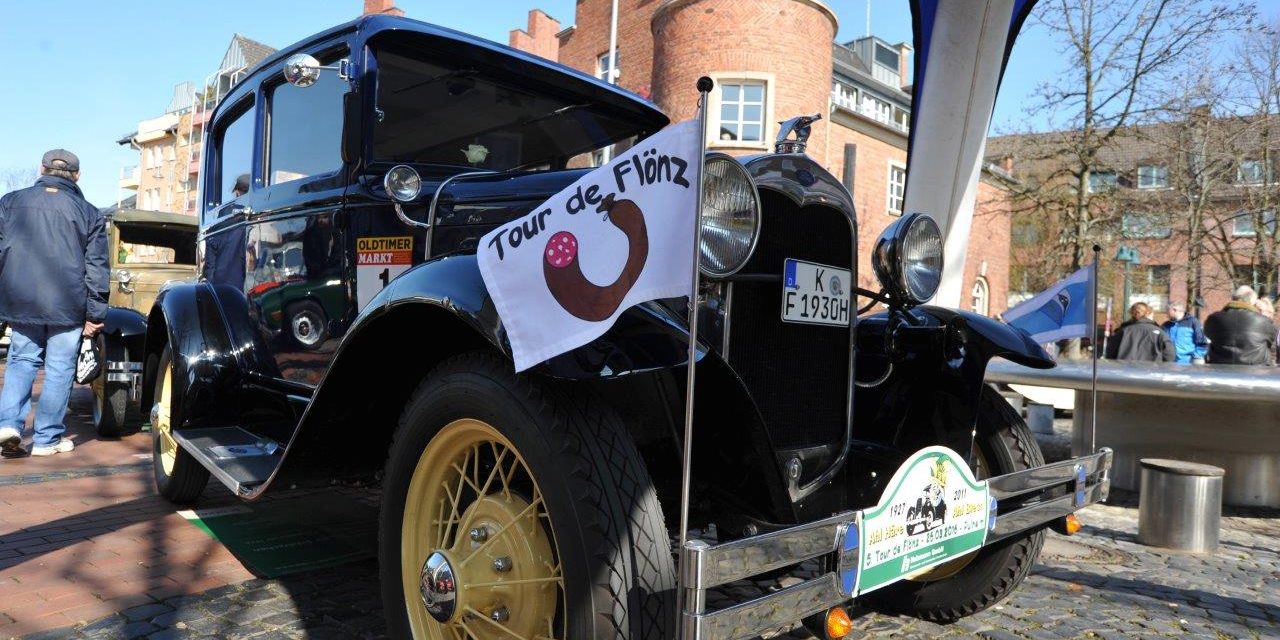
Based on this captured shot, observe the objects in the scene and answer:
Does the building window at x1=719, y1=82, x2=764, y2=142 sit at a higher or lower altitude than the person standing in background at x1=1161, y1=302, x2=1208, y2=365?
higher

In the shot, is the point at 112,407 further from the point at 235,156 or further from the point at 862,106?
the point at 862,106

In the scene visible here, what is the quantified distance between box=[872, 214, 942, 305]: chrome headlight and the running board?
2.11 metres

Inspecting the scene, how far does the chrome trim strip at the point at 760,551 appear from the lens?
4.70 feet

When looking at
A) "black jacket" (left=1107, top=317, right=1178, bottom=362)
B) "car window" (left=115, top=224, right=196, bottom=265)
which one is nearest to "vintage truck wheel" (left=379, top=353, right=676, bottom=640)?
"car window" (left=115, top=224, right=196, bottom=265)

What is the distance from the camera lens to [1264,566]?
417 cm

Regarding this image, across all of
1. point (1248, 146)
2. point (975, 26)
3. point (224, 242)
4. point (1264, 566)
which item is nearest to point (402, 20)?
point (224, 242)

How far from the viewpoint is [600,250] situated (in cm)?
160

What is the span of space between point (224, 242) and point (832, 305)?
10.8 feet

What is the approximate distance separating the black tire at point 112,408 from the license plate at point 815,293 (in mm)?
5733

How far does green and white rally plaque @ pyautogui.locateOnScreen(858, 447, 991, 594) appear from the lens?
1752mm

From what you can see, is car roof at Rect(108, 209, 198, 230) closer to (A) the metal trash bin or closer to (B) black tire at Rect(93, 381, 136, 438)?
(B) black tire at Rect(93, 381, 136, 438)

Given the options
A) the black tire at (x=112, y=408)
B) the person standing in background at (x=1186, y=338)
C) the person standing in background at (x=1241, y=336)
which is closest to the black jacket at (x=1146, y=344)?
the person standing in background at (x=1241, y=336)

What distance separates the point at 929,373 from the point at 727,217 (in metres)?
1.26

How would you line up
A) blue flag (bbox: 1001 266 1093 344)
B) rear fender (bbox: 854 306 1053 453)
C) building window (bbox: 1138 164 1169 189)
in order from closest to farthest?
rear fender (bbox: 854 306 1053 453) < blue flag (bbox: 1001 266 1093 344) < building window (bbox: 1138 164 1169 189)
